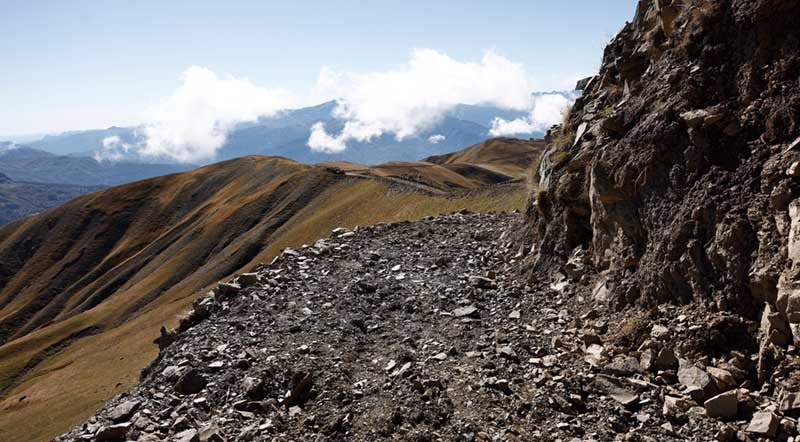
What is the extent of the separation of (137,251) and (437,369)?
154320 mm

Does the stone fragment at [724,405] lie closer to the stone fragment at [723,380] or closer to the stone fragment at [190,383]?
the stone fragment at [723,380]

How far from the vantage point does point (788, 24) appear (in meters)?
11.2

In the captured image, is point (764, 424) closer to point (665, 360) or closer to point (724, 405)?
point (724, 405)

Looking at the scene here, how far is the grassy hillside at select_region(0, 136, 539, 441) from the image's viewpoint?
171 ft

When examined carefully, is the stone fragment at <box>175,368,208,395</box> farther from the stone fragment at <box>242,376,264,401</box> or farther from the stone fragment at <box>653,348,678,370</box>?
the stone fragment at <box>653,348,678,370</box>

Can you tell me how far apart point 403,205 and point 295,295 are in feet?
158

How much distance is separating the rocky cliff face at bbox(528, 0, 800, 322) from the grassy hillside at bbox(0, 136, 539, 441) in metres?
28.2

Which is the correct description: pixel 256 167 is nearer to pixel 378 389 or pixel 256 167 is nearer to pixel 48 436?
pixel 48 436

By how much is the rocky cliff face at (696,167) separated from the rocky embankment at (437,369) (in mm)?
1088

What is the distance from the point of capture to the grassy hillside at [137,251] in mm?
52000

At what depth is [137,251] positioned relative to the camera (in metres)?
146

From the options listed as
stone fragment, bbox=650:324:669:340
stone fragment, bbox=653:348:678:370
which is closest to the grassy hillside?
stone fragment, bbox=650:324:669:340

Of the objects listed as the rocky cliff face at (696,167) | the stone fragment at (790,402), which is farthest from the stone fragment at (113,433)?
the stone fragment at (790,402)

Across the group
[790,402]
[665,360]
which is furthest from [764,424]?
[665,360]
